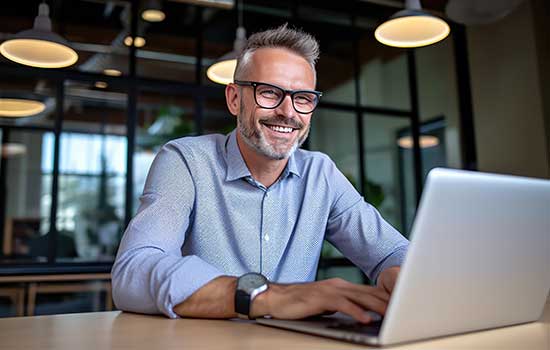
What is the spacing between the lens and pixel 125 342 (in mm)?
742

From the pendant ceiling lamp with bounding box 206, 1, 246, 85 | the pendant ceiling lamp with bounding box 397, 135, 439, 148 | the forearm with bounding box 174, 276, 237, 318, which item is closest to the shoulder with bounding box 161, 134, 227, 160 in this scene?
the forearm with bounding box 174, 276, 237, 318

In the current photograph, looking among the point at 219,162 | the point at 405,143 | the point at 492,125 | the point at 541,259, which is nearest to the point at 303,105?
the point at 219,162

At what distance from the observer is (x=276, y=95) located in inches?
55.9

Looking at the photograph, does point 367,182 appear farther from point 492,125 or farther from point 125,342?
point 125,342

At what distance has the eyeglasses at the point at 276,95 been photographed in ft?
4.57

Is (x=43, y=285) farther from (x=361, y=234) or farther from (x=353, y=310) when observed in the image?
(x=353, y=310)

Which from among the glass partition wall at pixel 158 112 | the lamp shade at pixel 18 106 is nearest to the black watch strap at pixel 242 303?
the glass partition wall at pixel 158 112

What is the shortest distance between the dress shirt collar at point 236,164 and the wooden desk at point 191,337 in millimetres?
590

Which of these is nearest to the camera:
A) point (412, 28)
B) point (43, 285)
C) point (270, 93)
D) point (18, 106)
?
point (270, 93)

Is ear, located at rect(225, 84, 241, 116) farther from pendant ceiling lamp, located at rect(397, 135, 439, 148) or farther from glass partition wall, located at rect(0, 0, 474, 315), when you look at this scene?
pendant ceiling lamp, located at rect(397, 135, 439, 148)

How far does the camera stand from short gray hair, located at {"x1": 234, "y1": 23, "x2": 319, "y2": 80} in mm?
1487

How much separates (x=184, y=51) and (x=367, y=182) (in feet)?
9.16

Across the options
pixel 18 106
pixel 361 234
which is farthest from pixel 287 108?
pixel 18 106

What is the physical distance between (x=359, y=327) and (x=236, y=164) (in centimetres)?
84
